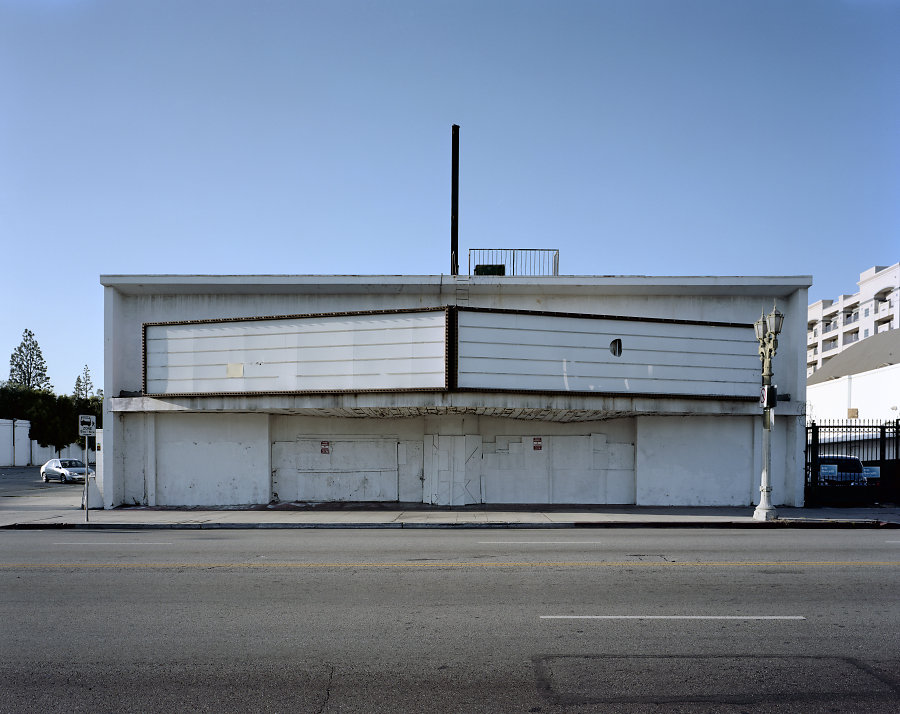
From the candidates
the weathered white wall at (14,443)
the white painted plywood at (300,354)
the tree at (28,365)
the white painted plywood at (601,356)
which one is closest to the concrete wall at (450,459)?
the white painted plywood at (300,354)

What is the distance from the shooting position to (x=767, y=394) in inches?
663

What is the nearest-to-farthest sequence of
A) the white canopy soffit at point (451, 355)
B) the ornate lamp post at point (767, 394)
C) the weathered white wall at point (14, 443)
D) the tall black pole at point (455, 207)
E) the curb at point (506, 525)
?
the curb at point (506, 525) → the ornate lamp post at point (767, 394) → the white canopy soffit at point (451, 355) → the tall black pole at point (455, 207) → the weathered white wall at point (14, 443)

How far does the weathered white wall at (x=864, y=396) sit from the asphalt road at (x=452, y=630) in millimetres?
30583

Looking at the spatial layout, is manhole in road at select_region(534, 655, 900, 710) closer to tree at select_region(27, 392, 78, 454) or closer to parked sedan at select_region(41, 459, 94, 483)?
parked sedan at select_region(41, 459, 94, 483)

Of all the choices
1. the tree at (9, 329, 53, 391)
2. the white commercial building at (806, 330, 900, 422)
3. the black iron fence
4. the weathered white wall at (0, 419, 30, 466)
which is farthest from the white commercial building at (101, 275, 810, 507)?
the tree at (9, 329, 53, 391)

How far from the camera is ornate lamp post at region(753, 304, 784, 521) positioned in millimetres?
16516

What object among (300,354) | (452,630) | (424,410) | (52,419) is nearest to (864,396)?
(424,410)

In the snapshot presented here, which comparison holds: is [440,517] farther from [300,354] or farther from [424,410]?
[300,354]

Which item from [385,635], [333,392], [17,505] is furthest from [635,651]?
[17,505]

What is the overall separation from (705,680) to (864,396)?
134 ft

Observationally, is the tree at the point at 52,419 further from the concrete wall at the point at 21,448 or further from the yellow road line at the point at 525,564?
the yellow road line at the point at 525,564

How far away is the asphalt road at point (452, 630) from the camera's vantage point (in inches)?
203

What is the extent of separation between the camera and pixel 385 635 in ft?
21.7

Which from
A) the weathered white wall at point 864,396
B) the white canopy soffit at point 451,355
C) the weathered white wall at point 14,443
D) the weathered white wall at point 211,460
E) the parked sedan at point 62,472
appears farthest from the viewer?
the weathered white wall at point 14,443
